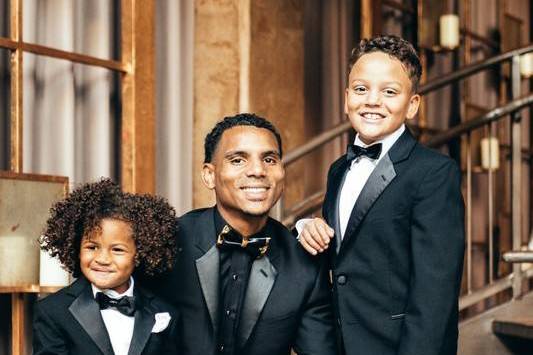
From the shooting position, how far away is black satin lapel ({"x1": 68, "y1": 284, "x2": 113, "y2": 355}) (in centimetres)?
261

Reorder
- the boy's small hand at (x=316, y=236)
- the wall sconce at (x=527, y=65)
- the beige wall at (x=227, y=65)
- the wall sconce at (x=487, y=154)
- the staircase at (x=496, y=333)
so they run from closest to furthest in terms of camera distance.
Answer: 1. the boy's small hand at (x=316, y=236)
2. the staircase at (x=496, y=333)
3. the beige wall at (x=227, y=65)
4. the wall sconce at (x=487, y=154)
5. the wall sconce at (x=527, y=65)

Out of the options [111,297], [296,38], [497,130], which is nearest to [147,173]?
[296,38]

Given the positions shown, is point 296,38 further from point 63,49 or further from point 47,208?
point 47,208

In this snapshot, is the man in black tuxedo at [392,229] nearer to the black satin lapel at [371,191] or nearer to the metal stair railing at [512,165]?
the black satin lapel at [371,191]

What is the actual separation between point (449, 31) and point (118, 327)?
422 cm

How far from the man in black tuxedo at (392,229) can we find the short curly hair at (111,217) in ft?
1.26

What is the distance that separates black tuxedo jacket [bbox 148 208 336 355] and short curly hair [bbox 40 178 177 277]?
0.06 meters

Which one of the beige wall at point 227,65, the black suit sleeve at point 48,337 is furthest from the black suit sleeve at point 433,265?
the beige wall at point 227,65

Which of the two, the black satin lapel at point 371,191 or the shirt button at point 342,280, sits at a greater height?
the black satin lapel at point 371,191

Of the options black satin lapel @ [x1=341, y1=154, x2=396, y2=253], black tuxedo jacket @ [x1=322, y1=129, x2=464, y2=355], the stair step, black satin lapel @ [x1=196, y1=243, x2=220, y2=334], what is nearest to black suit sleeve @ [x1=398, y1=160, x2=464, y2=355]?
black tuxedo jacket @ [x1=322, y1=129, x2=464, y2=355]

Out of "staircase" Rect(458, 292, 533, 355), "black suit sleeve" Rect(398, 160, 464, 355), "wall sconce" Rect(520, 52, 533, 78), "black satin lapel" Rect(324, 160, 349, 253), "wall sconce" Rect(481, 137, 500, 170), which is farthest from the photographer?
"wall sconce" Rect(520, 52, 533, 78)

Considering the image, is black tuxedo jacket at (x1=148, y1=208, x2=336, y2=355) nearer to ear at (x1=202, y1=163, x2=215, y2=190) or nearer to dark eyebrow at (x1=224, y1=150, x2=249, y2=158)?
ear at (x1=202, y1=163, x2=215, y2=190)

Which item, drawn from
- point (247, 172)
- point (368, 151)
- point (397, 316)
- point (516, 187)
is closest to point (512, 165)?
point (516, 187)

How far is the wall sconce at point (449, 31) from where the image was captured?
252 inches
